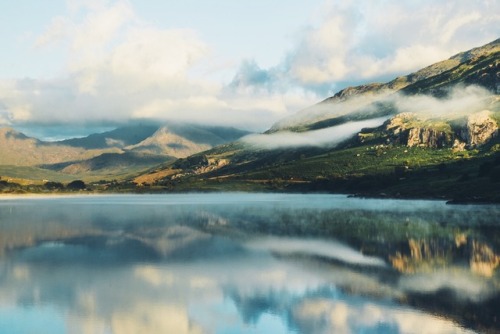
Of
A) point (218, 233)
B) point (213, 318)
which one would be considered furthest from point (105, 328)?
point (218, 233)

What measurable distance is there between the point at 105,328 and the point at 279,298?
15224 millimetres

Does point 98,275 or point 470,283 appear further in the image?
point 98,275

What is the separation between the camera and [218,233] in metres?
97.4

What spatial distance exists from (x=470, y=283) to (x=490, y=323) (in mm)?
14448

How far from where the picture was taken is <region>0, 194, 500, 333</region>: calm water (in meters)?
37.6

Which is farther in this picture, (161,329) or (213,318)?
(213,318)

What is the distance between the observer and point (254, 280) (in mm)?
53094

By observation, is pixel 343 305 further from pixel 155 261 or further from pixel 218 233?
pixel 218 233

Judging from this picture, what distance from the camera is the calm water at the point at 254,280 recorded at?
3762 cm

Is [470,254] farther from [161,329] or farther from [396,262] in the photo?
[161,329]

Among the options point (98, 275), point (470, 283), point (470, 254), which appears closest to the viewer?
point (470, 283)

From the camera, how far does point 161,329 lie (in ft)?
119

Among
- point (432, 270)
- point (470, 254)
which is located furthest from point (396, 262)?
point (470, 254)

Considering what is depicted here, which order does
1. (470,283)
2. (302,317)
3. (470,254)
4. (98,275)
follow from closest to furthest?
1. (302,317)
2. (470,283)
3. (98,275)
4. (470,254)
